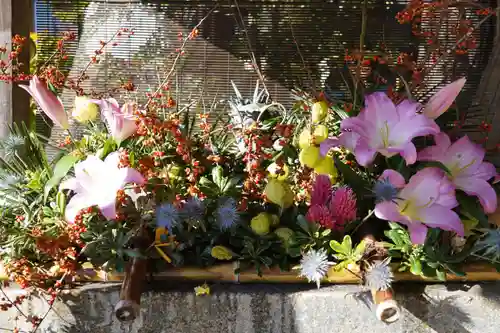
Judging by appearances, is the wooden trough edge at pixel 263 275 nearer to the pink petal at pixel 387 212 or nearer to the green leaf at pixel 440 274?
the green leaf at pixel 440 274

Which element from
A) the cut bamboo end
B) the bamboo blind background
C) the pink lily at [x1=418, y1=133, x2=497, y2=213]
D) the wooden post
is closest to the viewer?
the cut bamboo end

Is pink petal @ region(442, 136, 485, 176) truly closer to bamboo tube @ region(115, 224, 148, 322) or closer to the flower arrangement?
the flower arrangement

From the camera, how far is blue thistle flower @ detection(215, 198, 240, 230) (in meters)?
0.94

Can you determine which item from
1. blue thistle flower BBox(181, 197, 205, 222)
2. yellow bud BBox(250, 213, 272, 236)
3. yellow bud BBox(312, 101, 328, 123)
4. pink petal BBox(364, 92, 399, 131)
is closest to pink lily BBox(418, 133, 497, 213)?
pink petal BBox(364, 92, 399, 131)

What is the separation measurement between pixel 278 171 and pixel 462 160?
36cm

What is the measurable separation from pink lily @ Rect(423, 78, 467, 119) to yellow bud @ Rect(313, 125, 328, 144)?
0.20 m

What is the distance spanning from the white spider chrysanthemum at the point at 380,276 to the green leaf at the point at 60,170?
615 millimetres

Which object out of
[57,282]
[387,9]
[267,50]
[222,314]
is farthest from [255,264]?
[387,9]

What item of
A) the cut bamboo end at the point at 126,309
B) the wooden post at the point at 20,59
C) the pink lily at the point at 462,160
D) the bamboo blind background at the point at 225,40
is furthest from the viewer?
the bamboo blind background at the point at 225,40

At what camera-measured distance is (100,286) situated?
39.9 inches

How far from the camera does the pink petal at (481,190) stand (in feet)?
3.01

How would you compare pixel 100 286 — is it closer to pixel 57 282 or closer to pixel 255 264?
pixel 57 282

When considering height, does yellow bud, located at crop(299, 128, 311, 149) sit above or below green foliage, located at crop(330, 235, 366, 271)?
above

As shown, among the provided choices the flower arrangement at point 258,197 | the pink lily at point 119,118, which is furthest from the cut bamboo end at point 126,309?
the pink lily at point 119,118
